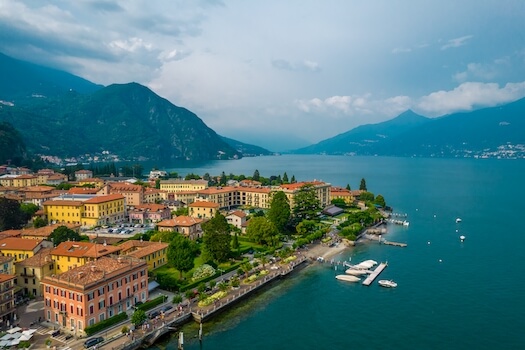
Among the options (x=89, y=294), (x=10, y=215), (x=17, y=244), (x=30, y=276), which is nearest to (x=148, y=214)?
(x=10, y=215)

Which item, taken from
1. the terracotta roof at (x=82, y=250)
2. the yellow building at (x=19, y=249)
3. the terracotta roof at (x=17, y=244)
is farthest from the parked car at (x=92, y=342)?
the terracotta roof at (x=17, y=244)

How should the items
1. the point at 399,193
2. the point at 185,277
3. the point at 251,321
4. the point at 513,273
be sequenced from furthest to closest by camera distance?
the point at 399,193
the point at 513,273
the point at 185,277
the point at 251,321

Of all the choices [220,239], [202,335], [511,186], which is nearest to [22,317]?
[202,335]

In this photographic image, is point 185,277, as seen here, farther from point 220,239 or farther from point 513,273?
point 513,273

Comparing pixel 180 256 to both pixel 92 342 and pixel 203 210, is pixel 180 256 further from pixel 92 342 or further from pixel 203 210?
pixel 203 210

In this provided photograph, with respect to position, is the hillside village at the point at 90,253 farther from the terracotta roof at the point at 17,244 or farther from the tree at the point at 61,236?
the tree at the point at 61,236

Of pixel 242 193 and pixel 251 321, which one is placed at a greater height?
pixel 242 193
